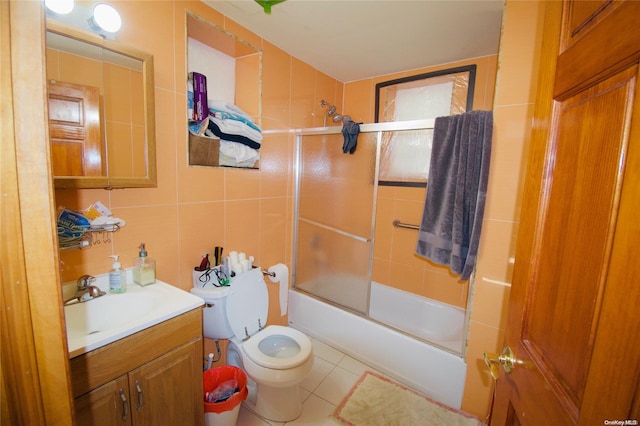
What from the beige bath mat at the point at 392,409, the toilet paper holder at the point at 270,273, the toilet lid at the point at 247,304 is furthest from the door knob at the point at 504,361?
the toilet paper holder at the point at 270,273

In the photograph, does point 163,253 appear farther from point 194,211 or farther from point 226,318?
point 226,318

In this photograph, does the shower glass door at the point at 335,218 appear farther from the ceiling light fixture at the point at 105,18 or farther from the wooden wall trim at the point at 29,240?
the wooden wall trim at the point at 29,240

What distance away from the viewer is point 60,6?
108cm

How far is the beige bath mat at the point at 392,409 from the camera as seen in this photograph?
5.25ft

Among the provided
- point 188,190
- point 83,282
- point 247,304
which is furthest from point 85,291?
point 247,304

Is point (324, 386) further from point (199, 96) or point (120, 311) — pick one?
point (199, 96)

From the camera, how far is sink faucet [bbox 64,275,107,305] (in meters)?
1.22

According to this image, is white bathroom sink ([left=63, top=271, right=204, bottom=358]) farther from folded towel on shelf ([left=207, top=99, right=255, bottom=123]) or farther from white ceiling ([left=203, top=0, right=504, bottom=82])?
white ceiling ([left=203, top=0, right=504, bottom=82])

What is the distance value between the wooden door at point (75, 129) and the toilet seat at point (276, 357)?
3.94 ft

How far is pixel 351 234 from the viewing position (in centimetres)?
224

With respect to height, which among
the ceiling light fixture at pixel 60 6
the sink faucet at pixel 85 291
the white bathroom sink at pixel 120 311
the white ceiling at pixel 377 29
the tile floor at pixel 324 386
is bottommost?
the tile floor at pixel 324 386

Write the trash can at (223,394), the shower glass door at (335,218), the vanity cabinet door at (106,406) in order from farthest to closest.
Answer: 1. the shower glass door at (335,218)
2. the trash can at (223,394)
3. the vanity cabinet door at (106,406)

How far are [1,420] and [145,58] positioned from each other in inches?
57.6

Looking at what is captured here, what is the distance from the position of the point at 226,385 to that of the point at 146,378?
661 mm
